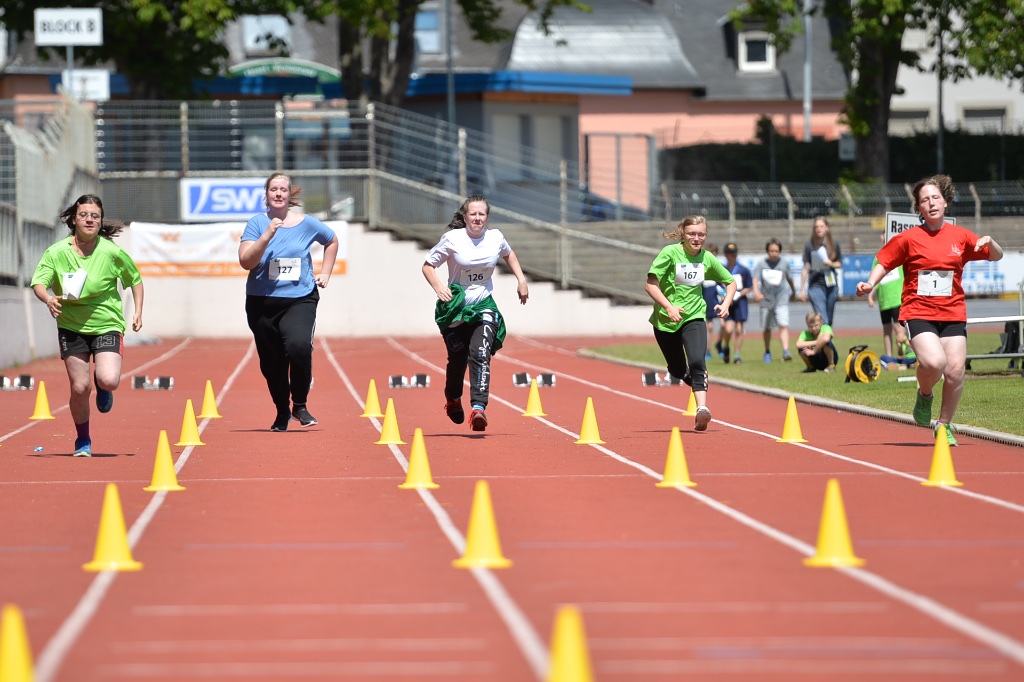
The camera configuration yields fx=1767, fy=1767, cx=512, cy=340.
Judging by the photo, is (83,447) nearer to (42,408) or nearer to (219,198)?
(42,408)

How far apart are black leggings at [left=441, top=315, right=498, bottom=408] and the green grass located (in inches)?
165

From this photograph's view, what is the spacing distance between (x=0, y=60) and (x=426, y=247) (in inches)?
993

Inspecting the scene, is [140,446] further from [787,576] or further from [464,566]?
[787,576]

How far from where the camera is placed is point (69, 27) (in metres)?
27.2

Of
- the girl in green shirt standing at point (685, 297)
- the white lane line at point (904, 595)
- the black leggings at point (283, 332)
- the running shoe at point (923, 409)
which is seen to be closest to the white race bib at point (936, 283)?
the running shoe at point (923, 409)

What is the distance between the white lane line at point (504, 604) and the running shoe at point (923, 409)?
4.51 m

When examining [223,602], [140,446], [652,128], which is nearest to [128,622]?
[223,602]

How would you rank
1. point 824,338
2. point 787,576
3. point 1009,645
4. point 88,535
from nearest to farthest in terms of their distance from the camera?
point 1009,645 → point 787,576 → point 88,535 → point 824,338

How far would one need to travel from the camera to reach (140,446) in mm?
14414

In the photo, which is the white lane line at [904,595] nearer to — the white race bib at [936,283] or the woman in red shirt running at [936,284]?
the woman in red shirt running at [936,284]

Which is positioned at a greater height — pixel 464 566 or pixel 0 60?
pixel 0 60

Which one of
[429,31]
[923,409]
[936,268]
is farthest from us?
[429,31]

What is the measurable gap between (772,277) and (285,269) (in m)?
12.3

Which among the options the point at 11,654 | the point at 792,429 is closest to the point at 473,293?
the point at 792,429
